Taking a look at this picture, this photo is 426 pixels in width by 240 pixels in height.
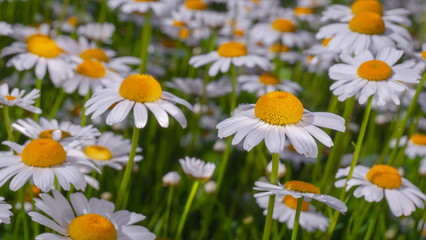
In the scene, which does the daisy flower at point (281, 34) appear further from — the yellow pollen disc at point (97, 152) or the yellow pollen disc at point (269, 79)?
the yellow pollen disc at point (97, 152)

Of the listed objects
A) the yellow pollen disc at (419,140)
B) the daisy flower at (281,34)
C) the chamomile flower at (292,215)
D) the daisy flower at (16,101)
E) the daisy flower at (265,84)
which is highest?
the daisy flower at (16,101)

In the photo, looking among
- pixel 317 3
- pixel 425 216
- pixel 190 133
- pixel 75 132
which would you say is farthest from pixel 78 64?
pixel 317 3

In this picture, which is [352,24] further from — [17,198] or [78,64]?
[17,198]

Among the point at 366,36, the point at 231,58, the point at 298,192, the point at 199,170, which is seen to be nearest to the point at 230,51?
the point at 231,58

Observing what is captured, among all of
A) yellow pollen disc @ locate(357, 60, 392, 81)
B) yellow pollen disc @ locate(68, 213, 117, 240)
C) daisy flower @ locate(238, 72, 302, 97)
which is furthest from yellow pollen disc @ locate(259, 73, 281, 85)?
yellow pollen disc @ locate(68, 213, 117, 240)

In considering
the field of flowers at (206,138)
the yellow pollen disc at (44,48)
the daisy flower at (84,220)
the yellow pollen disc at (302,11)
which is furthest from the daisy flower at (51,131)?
the yellow pollen disc at (302,11)

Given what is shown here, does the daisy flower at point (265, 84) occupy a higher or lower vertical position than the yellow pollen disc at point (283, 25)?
lower
